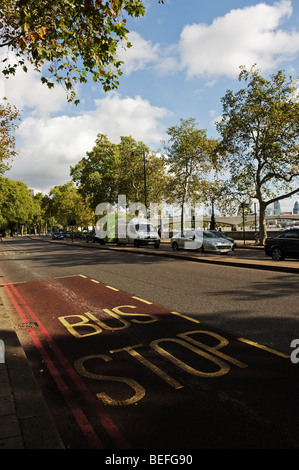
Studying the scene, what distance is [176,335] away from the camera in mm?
4977

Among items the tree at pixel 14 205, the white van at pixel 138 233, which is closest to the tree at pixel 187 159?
the white van at pixel 138 233

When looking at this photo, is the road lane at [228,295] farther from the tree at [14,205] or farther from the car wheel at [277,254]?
the tree at [14,205]

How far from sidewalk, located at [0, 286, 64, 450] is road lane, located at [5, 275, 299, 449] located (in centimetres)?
32

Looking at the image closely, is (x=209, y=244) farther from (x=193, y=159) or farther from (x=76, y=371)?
(x=193, y=159)

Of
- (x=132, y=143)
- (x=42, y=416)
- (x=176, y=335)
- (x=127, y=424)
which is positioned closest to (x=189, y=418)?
(x=127, y=424)

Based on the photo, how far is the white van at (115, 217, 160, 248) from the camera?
2728 cm

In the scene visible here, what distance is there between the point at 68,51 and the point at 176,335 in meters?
6.77

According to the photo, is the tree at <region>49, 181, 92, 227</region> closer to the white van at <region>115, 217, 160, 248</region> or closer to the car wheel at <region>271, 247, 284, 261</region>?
the white van at <region>115, 217, 160, 248</region>

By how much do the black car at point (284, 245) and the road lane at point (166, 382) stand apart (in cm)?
1085

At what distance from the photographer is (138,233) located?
91.2 ft

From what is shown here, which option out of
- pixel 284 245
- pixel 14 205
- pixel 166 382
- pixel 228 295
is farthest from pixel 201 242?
pixel 14 205

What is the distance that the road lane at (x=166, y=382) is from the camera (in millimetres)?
2582

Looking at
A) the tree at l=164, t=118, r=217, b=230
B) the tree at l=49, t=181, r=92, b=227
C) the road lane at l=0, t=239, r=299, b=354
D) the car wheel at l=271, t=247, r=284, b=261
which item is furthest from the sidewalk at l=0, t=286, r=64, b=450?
the tree at l=49, t=181, r=92, b=227

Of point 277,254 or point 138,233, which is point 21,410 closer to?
point 277,254
